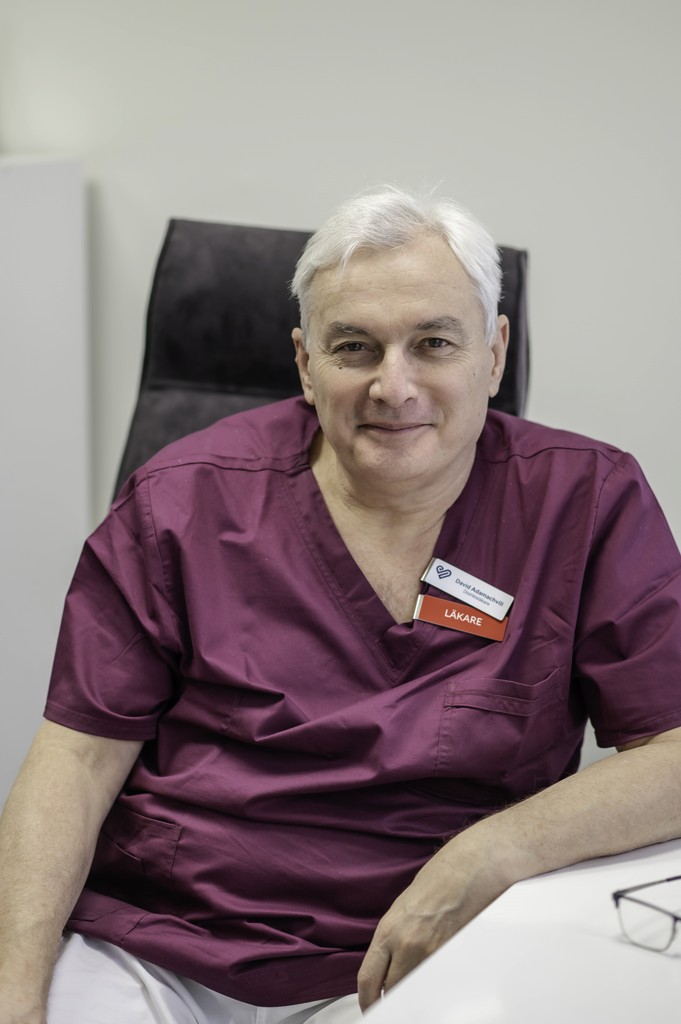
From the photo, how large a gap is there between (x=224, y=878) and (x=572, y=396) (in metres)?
1.27

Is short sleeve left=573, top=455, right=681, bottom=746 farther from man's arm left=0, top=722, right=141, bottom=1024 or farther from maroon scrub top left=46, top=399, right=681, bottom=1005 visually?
man's arm left=0, top=722, right=141, bottom=1024

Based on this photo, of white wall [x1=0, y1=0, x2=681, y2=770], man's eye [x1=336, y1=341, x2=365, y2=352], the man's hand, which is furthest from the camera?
white wall [x1=0, y1=0, x2=681, y2=770]

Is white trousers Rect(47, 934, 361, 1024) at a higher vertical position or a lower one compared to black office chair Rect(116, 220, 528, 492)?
lower

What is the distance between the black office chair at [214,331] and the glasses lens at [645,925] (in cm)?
105

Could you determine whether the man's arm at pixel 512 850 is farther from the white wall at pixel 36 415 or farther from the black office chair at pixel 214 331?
the white wall at pixel 36 415

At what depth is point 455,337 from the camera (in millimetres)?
1372

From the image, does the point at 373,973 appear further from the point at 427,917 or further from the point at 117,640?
the point at 117,640

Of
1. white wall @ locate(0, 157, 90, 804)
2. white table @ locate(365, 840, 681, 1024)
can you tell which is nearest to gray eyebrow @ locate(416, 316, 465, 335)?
white table @ locate(365, 840, 681, 1024)

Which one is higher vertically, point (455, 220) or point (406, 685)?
point (455, 220)

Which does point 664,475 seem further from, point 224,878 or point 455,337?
point 224,878

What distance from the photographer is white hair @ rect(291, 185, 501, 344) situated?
1361mm

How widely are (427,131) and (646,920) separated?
1620mm

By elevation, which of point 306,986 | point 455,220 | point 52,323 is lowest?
point 306,986

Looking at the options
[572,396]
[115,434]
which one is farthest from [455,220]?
[115,434]
